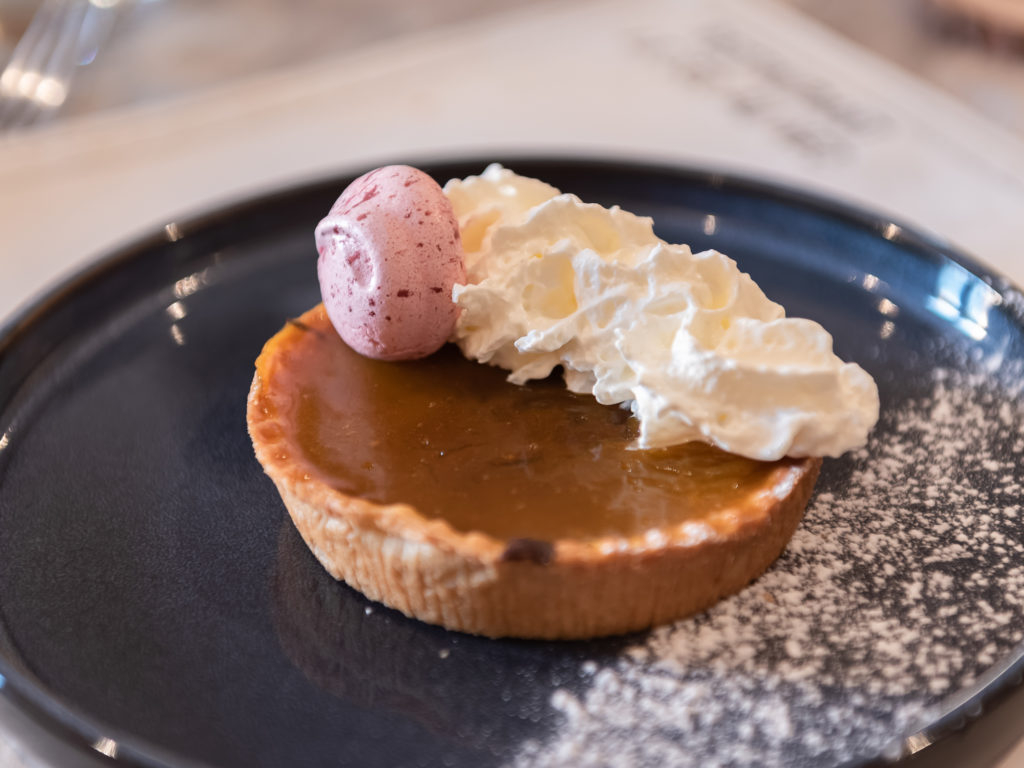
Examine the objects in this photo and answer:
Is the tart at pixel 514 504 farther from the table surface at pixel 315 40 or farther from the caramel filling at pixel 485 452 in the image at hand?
the table surface at pixel 315 40

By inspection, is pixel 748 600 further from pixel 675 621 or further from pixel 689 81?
pixel 689 81

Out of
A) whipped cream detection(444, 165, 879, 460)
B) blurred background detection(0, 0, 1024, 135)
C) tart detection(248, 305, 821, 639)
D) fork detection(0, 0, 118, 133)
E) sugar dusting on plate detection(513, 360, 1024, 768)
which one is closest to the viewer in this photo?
sugar dusting on plate detection(513, 360, 1024, 768)

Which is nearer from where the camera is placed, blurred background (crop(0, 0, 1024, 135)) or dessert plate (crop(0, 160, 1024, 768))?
dessert plate (crop(0, 160, 1024, 768))

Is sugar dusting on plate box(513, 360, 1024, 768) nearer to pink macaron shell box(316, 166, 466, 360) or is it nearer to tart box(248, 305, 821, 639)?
tart box(248, 305, 821, 639)

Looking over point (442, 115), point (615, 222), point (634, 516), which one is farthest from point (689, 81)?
point (634, 516)

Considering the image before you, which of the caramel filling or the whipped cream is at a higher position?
the whipped cream

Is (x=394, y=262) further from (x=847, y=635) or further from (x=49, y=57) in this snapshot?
(x=49, y=57)

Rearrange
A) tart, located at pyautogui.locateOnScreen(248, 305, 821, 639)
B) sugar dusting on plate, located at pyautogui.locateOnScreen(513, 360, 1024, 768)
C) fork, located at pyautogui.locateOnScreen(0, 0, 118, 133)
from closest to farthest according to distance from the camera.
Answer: sugar dusting on plate, located at pyautogui.locateOnScreen(513, 360, 1024, 768), tart, located at pyautogui.locateOnScreen(248, 305, 821, 639), fork, located at pyautogui.locateOnScreen(0, 0, 118, 133)

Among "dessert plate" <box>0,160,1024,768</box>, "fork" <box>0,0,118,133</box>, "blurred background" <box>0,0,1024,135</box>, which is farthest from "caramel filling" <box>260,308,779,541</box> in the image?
"blurred background" <box>0,0,1024,135</box>
